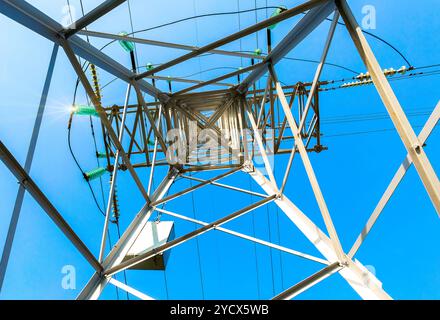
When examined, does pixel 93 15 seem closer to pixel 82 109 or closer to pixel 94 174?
pixel 82 109

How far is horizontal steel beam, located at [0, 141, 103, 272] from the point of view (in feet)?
8.02

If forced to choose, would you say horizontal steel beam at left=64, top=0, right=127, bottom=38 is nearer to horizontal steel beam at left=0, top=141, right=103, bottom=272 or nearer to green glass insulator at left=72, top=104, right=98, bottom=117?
horizontal steel beam at left=0, top=141, right=103, bottom=272

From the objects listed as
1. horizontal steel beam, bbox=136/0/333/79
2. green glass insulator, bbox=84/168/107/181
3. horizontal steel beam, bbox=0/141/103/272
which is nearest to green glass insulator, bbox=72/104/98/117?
green glass insulator, bbox=84/168/107/181

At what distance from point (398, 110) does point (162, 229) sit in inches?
182

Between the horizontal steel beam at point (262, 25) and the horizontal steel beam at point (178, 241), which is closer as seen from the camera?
the horizontal steel beam at point (262, 25)

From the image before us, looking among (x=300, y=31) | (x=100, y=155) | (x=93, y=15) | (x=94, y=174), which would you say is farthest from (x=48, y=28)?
(x=100, y=155)

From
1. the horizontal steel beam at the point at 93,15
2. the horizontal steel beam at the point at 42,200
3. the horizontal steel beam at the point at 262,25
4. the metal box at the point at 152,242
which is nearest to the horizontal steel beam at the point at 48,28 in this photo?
the horizontal steel beam at the point at 93,15

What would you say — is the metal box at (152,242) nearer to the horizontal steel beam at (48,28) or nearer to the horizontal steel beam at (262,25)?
the horizontal steel beam at (48,28)

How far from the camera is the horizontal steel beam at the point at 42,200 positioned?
244cm

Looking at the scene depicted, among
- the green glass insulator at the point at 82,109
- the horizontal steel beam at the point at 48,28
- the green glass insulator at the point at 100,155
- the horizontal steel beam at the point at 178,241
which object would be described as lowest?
the horizontal steel beam at the point at 178,241

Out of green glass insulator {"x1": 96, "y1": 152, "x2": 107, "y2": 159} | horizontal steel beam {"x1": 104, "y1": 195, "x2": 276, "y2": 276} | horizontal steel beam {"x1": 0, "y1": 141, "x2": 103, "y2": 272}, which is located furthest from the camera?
green glass insulator {"x1": 96, "y1": 152, "x2": 107, "y2": 159}
